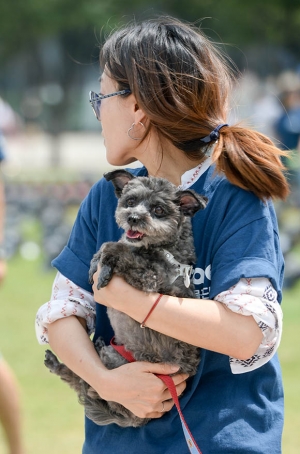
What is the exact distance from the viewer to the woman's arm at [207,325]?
94.3 inches

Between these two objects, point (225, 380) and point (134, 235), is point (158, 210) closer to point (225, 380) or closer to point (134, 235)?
point (134, 235)

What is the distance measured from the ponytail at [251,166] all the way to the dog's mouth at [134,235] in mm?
373

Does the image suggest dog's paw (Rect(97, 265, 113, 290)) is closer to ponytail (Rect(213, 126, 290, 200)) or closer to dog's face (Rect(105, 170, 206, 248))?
dog's face (Rect(105, 170, 206, 248))

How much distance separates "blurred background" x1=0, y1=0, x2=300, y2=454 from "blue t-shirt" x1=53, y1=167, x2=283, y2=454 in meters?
0.51

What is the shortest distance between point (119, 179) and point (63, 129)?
34361 millimetres

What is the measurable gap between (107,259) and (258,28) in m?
32.3

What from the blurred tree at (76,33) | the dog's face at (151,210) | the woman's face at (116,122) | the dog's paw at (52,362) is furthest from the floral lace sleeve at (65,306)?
the blurred tree at (76,33)

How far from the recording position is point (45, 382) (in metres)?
6.58

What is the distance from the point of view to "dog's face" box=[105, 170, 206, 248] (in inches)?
103

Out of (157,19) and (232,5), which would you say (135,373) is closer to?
(157,19)

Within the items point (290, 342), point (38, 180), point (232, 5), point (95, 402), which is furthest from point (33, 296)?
point (232, 5)

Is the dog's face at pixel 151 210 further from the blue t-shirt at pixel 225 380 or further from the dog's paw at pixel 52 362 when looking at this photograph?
the dog's paw at pixel 52 362

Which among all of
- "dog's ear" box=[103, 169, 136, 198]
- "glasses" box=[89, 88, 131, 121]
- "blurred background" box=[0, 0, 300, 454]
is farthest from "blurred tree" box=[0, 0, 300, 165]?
"dog's ear" box=[103, 169, 136, 198]

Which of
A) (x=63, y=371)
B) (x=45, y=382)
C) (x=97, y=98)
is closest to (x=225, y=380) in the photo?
(x=63, y=371)
